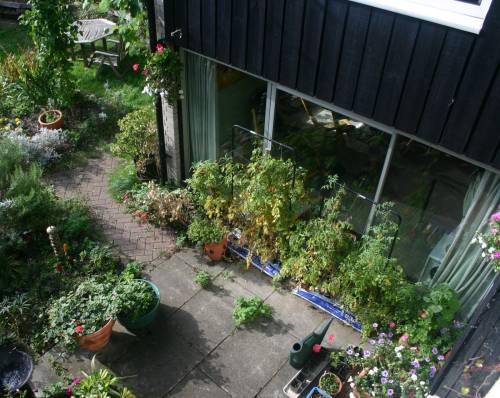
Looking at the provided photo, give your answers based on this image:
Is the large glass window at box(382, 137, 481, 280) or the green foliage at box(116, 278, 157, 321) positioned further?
the green foliage at box(116, 278, 157, 321)

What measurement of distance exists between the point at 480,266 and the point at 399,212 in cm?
104

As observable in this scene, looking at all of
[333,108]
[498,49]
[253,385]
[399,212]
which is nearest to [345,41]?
[333,108]

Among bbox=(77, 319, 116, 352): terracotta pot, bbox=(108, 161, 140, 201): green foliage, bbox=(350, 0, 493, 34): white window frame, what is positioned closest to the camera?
bbox=(350, 0, 493, 34): white window frame

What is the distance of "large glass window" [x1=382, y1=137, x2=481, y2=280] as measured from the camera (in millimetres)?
4852

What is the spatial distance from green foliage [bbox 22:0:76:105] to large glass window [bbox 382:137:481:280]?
6.12 meters

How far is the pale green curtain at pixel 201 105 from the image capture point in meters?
6.24

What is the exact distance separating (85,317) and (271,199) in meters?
2.43

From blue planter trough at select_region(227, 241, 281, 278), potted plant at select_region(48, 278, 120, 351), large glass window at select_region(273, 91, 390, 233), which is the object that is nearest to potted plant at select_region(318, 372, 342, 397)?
blue planter trough at select_region(227, 241, 281, 278)

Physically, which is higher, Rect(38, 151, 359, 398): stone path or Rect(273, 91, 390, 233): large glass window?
Rect(273, 91, 390, 233): large glass window

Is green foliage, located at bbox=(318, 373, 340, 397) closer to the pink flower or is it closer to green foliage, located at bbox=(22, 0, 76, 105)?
the pink flower

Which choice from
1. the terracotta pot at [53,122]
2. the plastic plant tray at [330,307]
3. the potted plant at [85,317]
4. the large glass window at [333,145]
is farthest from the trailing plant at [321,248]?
the terracotta pot at [53,122]

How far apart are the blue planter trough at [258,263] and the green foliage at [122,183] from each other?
6.71 feet

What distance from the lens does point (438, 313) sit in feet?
16.6

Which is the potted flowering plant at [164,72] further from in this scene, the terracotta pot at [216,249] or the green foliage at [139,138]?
the terracotta pot at [216,249]
